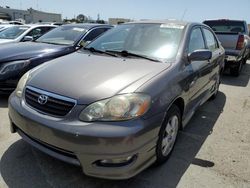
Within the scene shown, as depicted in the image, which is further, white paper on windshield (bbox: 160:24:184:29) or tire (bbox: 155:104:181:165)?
white paper on windshield (bbox: 160:24:184:29)

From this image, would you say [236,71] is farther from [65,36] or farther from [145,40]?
[145,40]

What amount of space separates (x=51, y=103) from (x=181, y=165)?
162 cm

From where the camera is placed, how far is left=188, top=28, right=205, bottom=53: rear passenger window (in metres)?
3.78

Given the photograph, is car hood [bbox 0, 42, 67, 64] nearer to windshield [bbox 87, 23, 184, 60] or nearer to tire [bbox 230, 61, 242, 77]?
windshield [bbox 87, 23, 184, 60]

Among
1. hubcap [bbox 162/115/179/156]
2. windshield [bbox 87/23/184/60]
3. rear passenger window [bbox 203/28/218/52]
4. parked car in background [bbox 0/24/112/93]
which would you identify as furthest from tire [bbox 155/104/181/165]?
parked car in background [bbox 0/24/112/93]

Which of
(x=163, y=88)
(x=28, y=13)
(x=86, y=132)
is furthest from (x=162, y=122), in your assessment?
(x=28, y=13)

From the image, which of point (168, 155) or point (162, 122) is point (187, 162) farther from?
point (162, 122)

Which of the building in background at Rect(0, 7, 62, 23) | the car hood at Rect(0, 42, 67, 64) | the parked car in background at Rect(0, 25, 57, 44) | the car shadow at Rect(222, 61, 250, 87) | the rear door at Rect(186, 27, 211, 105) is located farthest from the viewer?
the building in background at Rect(0, 7, 62, 23)

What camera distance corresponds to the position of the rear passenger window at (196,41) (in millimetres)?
3777

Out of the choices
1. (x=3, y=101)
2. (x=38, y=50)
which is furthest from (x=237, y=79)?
(x=3, y=101)

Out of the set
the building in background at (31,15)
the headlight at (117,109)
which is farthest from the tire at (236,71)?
the building in background at (31,15)

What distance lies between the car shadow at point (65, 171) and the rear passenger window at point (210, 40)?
195 cm

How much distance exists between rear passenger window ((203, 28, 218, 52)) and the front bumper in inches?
104

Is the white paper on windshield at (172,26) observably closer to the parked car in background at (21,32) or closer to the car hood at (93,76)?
the car hood at (93,76)
